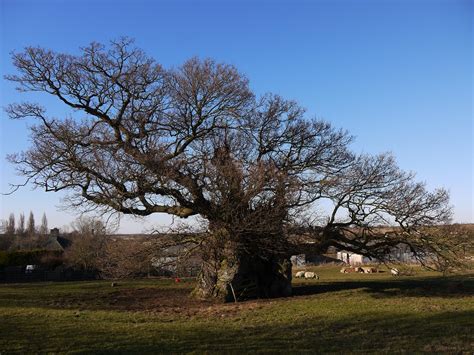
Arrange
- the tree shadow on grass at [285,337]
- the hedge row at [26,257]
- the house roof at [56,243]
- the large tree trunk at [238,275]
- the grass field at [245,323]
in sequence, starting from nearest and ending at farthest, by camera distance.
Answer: the tree shadow on grass at [285,337] → the grass field at [245,323] → the large tree trunk at [238,275] → the hedge row at [26,257] → the house roof at [56,243]

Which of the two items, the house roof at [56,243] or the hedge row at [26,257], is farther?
the house roof at [56,243]

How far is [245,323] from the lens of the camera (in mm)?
14492

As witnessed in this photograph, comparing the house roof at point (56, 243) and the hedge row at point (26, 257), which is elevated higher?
the house roof at point (56, 243)

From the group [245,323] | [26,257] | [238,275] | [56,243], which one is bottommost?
[245,323]

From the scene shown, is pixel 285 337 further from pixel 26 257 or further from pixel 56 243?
pixel 56 243

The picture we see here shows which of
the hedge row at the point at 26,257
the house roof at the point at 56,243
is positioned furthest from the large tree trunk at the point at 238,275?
the house roof at the point at 56,243

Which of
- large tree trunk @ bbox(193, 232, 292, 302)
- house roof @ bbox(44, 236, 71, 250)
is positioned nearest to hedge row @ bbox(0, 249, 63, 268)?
house roof @ bbox(44, 236, 71, 250)

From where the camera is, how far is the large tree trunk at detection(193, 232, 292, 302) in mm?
21688

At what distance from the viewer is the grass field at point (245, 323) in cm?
1015

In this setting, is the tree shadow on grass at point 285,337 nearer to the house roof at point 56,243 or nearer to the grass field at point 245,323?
the grass field at point 245,323

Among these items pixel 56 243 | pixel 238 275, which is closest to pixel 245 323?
pixel 238 275

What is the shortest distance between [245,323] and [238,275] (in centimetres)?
771

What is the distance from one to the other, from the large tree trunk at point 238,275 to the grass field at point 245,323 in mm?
1062

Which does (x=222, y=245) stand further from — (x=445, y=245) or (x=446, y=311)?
(x=445, y=245)
